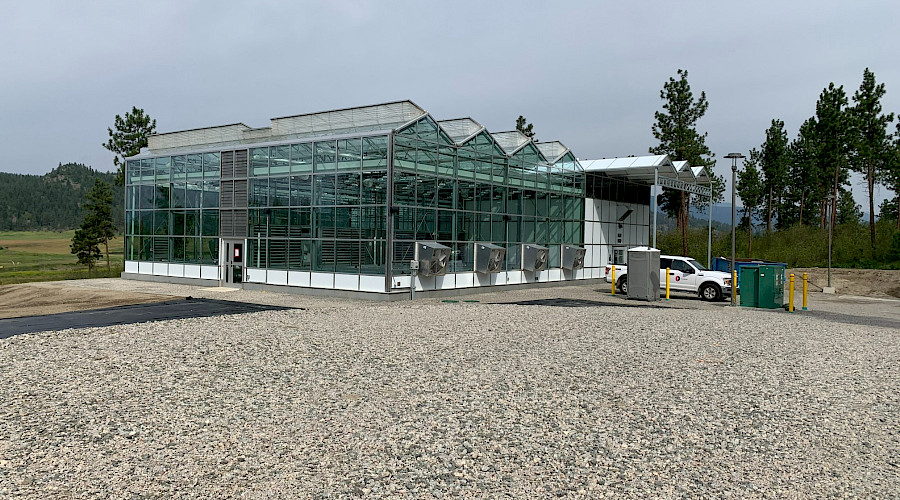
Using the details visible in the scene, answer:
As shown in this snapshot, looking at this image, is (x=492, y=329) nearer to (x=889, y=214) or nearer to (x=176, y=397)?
(x=176, y=397)

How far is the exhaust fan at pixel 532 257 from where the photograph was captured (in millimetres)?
29297

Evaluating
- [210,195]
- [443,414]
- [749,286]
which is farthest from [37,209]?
[443,414]

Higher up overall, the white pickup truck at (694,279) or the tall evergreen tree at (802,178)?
the tall evergreen tree at (802,178)

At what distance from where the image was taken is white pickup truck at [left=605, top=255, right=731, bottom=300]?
82.0 feet

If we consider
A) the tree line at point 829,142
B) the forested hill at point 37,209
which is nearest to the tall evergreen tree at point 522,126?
the tree line at point 829,142

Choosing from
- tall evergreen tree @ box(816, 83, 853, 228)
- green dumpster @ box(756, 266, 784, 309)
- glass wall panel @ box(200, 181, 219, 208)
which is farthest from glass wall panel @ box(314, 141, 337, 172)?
tall evergreen tree @ box(816, 83, 853, 228)

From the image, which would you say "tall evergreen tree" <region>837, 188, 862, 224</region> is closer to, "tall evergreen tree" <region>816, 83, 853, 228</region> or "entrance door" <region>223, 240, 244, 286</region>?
"tall evergreen tree" <region>816, 83, 853, 228</region>

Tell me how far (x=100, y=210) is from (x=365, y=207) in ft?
164

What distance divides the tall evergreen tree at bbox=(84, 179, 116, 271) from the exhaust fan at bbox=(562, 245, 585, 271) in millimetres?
48047

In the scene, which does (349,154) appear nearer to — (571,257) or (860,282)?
(571,257)

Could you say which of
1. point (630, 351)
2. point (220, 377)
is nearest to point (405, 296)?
point (630, 351)

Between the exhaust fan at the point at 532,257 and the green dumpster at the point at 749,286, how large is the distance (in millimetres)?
9670

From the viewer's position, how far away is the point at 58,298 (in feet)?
82.7

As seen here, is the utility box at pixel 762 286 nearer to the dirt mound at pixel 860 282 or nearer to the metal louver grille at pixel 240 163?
the dirt mound at pixel 860 282
